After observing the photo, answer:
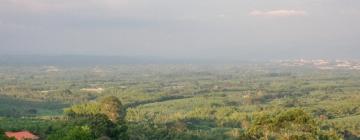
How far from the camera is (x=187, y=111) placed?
98.6m

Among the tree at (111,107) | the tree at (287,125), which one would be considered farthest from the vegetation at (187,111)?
the tree at (111,107)

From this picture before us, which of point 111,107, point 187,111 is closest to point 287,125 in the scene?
point 111,107

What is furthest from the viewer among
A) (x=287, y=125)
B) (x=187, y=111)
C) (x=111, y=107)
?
(x=187, y=111)

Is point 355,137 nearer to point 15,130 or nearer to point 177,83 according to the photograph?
point 15,130

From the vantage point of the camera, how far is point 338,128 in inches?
2985

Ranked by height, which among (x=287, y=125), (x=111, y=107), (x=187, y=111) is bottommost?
(x=187, y=111)

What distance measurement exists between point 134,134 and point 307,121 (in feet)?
69.5

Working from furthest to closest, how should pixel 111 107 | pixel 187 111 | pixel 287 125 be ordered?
pixel 187 111 → pixel 111 107 → pixel 287 125

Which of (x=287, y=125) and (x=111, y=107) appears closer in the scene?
(x=287, y=125)

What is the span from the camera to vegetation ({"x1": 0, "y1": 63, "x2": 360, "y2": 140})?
4669 cm

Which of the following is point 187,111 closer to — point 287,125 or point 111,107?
point 111,107

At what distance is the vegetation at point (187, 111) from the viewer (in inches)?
1838

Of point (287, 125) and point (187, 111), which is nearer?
point (287, 125)

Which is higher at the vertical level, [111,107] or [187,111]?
[111,107]
